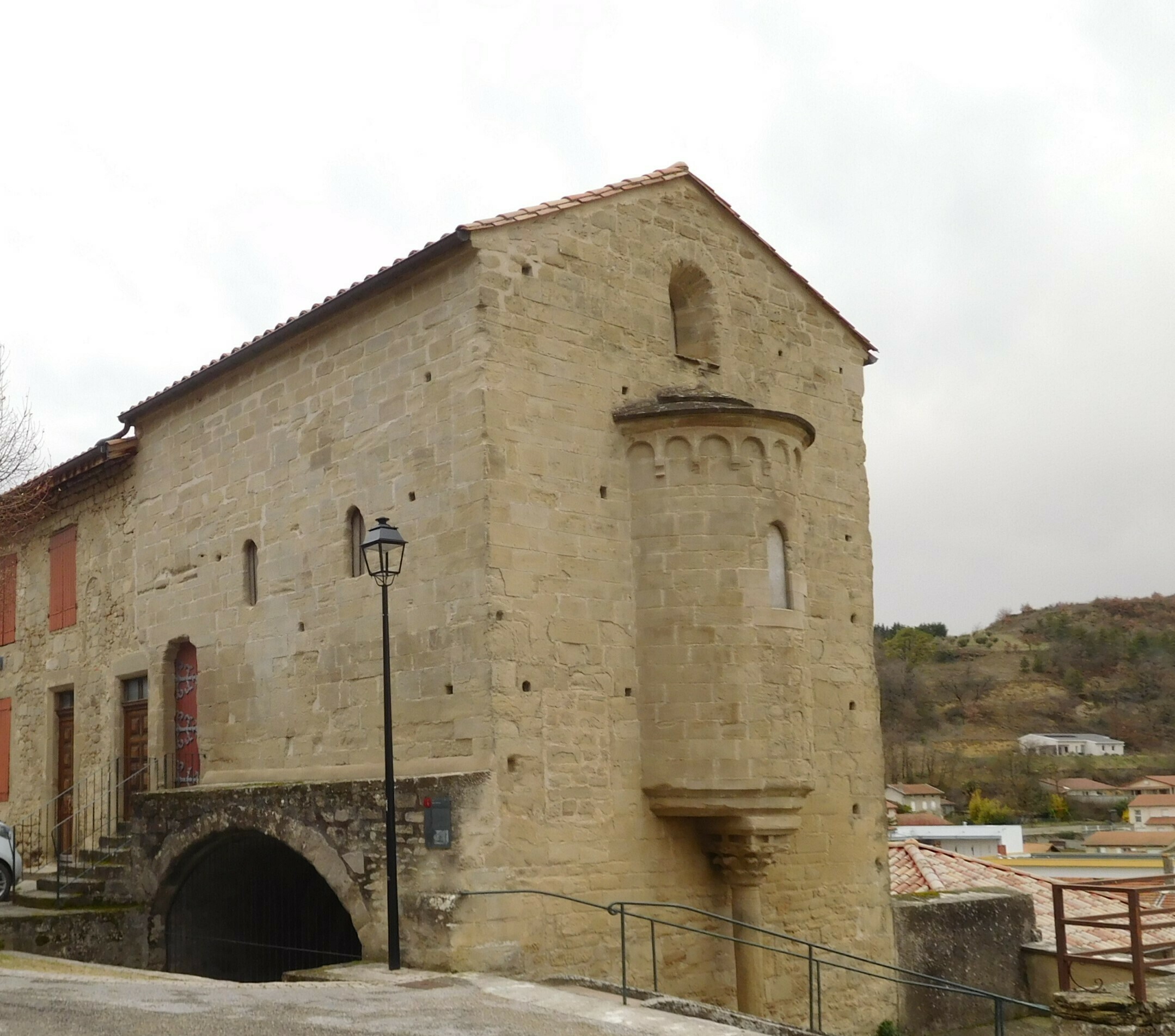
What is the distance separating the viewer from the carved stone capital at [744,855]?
42.6 ft

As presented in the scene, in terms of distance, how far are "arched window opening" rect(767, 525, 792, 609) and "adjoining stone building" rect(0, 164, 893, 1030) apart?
3cm

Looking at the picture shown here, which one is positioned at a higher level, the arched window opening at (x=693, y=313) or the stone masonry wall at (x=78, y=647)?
the arched window opening at (x=693, y=313)

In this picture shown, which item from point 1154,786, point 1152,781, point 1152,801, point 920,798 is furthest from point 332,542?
point 1154,786

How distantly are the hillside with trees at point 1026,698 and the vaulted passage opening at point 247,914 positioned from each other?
65472 mm

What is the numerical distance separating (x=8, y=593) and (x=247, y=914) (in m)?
8.48

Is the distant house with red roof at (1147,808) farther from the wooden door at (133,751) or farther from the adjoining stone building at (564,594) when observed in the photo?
the wooden door at (133,751)

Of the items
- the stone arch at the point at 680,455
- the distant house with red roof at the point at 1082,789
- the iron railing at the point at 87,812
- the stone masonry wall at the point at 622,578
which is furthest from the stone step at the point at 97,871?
the distant house with red roof at the point at 1082,789

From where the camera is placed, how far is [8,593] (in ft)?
68.6

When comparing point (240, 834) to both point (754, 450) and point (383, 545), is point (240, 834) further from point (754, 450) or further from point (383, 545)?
point (754, 450)

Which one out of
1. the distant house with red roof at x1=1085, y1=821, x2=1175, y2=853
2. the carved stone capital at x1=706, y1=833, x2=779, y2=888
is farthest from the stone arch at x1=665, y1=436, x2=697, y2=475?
the distant house with red roof at x1=1085, y1=821, x2=1175, y2=853

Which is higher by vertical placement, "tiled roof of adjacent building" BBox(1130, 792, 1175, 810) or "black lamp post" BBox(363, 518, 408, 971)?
"black lamp post" BBox(363, 518, 408, 971)

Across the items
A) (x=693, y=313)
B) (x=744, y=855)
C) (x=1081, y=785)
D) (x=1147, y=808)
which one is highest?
(x=693, y=313)

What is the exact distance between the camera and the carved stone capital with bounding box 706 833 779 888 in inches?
511

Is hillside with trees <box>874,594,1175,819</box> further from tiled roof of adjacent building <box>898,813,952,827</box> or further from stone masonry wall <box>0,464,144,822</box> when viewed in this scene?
stone masonry wall <box>0,464,144,822</box>
